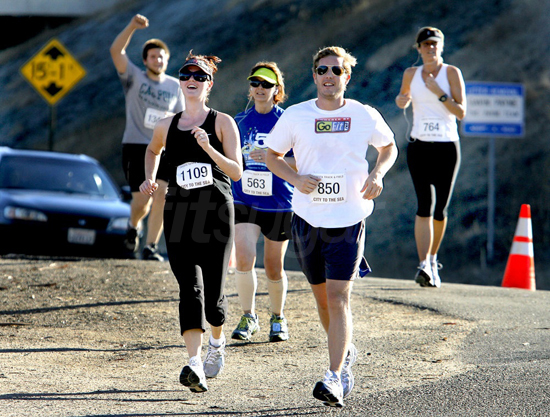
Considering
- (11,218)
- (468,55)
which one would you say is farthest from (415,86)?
(468,55)

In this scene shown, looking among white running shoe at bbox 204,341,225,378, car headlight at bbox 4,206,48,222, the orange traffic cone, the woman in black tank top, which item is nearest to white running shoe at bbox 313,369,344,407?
the woman in black tank top

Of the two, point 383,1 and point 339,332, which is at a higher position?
point 383,1

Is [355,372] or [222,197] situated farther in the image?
[355,372]

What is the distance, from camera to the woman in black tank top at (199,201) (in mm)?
5590

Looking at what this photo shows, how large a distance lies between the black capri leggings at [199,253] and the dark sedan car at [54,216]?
6.87 m

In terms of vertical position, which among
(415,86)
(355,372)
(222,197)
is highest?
(415,86)

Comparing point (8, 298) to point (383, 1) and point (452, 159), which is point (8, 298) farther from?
point (383, 1)

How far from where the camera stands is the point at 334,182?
17.6 ft

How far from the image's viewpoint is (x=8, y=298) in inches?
351

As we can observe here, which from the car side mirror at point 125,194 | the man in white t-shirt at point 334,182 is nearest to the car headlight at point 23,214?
the car side mirror at point 125,194

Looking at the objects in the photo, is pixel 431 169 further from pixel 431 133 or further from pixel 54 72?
pixel 54 72

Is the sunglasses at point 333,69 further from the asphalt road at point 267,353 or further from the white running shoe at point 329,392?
the asphalt road at point 267,353

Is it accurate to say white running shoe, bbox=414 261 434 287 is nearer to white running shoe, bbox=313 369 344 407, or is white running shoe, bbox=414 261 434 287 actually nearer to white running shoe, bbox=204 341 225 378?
white running shoe, bbox=204 341 225 378

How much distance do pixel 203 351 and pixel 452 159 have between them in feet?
12.9
